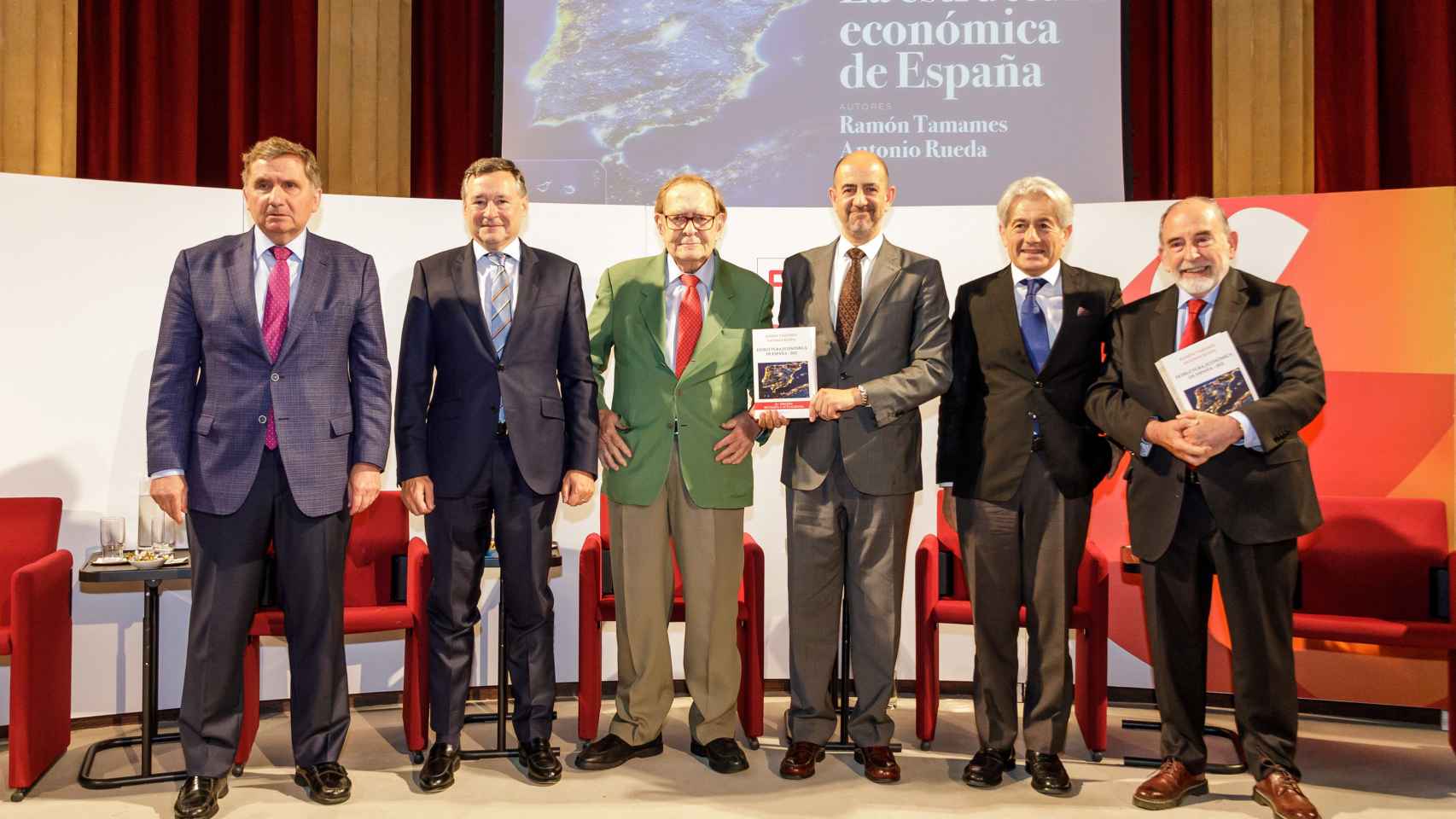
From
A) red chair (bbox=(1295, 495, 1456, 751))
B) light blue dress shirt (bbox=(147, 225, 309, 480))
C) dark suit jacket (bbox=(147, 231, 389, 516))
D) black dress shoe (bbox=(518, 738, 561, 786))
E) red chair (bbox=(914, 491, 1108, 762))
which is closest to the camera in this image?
dark suit jacket (bbox=(147, 231, 389, 516))

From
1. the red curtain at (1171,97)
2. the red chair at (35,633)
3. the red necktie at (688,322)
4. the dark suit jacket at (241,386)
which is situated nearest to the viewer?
the dark suit jacket at (241,386)

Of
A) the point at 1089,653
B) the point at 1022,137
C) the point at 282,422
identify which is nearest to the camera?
the point at 282,422

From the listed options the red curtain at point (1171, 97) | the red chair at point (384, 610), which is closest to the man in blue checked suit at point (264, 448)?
the red chair at point (384, 610)

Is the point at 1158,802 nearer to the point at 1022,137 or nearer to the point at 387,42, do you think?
the point at 1022,137

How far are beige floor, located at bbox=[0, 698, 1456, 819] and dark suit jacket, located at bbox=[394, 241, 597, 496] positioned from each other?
976mm

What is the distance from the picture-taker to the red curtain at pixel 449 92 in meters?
5.87

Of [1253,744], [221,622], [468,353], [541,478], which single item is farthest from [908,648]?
[221,622]

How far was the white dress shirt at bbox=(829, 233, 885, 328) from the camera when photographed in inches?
135

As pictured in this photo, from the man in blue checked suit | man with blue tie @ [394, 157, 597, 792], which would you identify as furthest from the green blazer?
the man in blue checked suit

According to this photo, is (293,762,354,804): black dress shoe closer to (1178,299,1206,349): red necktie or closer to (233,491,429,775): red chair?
(233,491,429,775): red chair

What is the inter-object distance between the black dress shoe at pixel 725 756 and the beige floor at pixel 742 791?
4 centimetres

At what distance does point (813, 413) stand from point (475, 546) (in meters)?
1.17

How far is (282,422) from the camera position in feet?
9.84

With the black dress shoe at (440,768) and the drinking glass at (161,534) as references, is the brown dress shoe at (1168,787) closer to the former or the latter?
the black dress shoe at (440,768)
